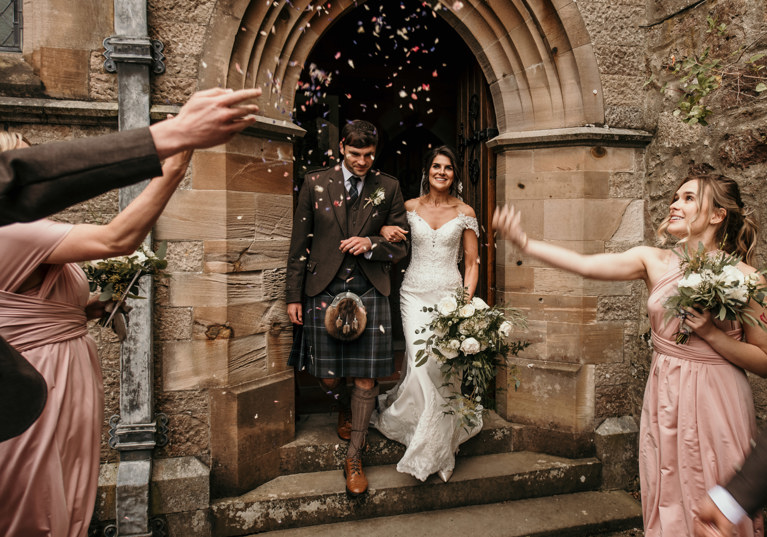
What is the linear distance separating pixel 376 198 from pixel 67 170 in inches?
101

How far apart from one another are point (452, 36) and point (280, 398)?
392 centimetres

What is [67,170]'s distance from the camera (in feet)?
2.81

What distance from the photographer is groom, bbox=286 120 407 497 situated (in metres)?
3.32

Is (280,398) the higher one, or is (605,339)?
(605,339)

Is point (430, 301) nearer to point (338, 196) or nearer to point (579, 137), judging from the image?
→ point (338, 196)

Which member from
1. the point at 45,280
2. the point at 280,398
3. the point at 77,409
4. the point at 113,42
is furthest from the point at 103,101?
the point at 280,398

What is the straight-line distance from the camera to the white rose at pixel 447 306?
3076 mm

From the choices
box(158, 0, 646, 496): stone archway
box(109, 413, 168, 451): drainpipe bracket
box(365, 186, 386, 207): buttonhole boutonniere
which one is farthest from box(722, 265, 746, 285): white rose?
box(109, 413, 168, 451): drainpipe bracket

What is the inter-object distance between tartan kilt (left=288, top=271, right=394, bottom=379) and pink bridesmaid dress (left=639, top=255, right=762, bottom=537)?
167 cm

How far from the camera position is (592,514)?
3379 mm

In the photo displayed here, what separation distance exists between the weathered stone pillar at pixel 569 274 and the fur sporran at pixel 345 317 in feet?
4.49

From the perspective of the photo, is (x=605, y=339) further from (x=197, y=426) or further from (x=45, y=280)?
(x=45, y=280)

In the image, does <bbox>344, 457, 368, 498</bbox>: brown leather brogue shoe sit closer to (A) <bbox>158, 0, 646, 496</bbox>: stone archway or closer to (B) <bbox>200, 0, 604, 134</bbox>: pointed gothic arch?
(A) <bbox>158, 0, 646, 496</bbox>: stone archway

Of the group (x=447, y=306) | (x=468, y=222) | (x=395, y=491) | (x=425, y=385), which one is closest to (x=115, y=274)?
(x=447, y=306)
